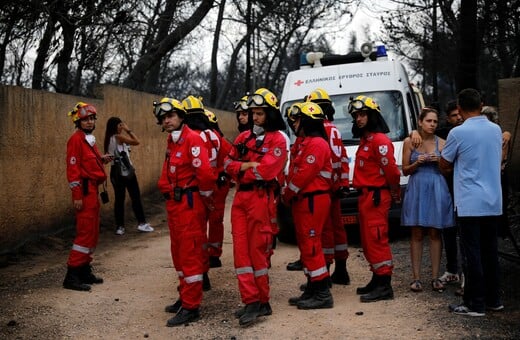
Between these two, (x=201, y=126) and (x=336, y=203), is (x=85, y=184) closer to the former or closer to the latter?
(x=201, y=126)

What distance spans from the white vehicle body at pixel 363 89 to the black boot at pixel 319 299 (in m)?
4.19

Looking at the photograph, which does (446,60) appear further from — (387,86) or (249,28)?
(387,86)

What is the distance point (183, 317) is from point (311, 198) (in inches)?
65.6

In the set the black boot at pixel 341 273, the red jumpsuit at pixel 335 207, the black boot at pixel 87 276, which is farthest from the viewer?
the black boot at pixel 87 276

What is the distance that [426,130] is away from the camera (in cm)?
713

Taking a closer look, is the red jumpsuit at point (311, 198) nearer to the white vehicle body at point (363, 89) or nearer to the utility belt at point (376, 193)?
the utility belt at point (376, 193)

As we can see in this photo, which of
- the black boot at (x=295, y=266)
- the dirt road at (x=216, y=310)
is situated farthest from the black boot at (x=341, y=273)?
the black boot at (x=295, y=266)

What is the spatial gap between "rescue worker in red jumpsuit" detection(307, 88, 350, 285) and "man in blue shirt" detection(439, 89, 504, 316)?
1507mm

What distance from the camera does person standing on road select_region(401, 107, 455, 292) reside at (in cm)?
696

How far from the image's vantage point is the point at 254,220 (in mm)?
6207

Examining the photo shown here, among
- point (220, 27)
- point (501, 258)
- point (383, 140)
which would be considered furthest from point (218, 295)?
point (220, 27)

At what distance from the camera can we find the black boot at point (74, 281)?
759 cm

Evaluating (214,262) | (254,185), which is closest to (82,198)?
(214,262)

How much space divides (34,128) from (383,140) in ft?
18.7
